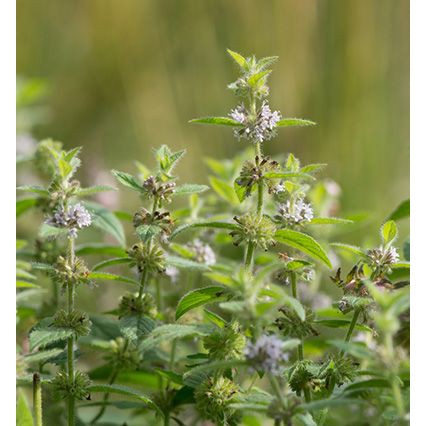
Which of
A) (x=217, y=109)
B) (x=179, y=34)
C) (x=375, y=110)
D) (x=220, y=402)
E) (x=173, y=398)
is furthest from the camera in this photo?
(x=179, y=34)

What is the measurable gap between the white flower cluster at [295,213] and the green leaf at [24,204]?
392mm

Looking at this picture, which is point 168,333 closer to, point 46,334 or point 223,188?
point 46,334

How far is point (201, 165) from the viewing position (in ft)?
8.38

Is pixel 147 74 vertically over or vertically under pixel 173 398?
over

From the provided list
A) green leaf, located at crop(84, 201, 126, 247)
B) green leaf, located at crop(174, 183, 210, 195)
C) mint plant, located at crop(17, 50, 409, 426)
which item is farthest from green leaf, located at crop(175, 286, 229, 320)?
green leaf, located at crop(84, 201, 126, 247)

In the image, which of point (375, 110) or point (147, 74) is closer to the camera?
point (375, 110)

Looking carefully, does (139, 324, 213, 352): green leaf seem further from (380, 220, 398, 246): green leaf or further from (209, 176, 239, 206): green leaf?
(209, 176, 239, 206): green leaf

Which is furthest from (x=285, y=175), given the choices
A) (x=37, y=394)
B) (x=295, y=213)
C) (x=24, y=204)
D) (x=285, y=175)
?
(x=24, y=204)

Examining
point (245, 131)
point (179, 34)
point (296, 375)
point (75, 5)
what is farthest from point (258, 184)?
point (75, 5)

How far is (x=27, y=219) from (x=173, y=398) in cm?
110

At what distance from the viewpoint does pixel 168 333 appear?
84 cm

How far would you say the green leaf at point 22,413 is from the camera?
0.74 meters

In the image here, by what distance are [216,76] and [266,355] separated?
1974mm

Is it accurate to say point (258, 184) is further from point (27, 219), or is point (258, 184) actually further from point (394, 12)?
point (394, 12)
